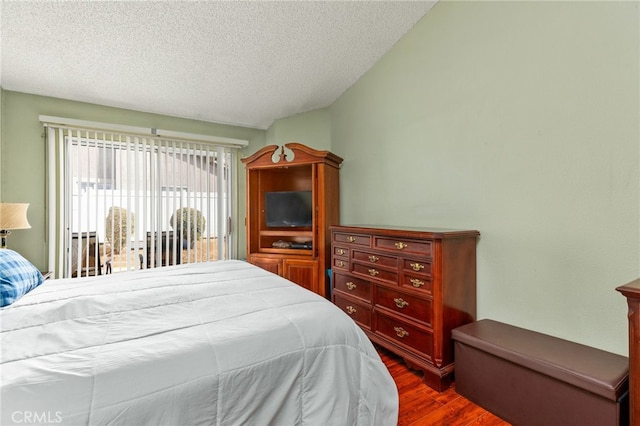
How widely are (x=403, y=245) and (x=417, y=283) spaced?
10.7 inches

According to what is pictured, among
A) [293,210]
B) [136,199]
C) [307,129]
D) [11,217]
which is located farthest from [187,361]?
[307,129]

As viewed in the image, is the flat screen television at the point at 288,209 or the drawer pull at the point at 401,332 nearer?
the drawer pull at the point at 401,332

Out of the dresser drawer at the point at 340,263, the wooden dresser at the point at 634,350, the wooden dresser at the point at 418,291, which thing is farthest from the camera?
the dresser drawer at the point at 340,263

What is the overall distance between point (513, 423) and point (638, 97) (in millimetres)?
1744

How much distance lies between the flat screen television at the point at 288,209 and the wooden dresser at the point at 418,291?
1168mm

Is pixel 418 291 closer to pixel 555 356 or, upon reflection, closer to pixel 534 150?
pixel 555 356

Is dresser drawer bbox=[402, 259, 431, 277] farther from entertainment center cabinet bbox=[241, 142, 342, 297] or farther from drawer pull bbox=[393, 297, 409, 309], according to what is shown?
entertainment center cabinet bbox=[241, 142, 342, 297]

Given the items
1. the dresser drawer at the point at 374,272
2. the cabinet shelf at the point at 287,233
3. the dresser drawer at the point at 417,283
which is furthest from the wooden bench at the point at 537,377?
the cabinet shelf at the point at 287,233

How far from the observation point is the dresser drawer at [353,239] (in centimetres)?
232

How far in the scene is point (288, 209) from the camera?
11.8ft

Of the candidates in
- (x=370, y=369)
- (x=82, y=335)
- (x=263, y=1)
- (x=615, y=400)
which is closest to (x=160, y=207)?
(x=263, y=1)

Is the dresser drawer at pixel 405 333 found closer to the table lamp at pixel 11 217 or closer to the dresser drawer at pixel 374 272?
the dresser drawer at pixel 374 272

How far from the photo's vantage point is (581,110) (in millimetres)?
1509

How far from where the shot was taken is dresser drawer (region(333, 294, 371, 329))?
233 centimetres
